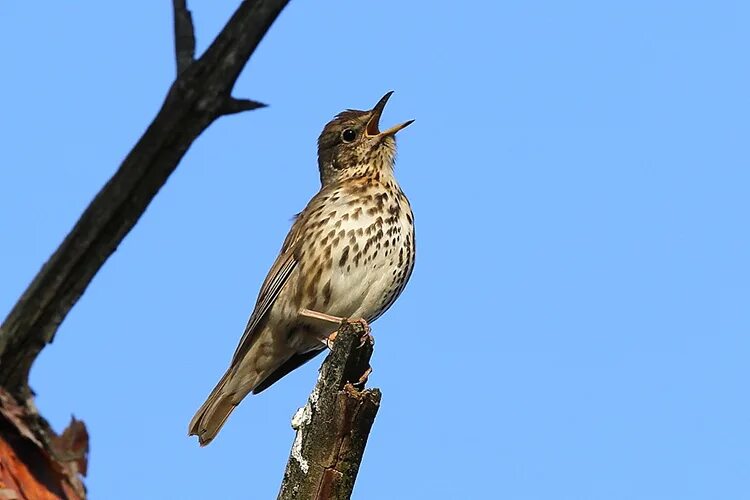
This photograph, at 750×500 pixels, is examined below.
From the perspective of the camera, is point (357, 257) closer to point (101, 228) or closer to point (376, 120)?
point (376, 120)

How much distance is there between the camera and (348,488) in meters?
5.21

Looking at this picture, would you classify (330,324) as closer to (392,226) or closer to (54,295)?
(392,226)

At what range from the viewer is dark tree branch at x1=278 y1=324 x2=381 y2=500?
17.1 ft

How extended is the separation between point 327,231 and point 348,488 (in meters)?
4.19

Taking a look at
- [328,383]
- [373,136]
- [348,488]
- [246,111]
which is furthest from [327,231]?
[246,111]

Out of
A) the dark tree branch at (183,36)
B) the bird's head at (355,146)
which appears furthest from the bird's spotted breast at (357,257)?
the dark tree branch at (183,36)

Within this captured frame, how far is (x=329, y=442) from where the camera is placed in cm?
534

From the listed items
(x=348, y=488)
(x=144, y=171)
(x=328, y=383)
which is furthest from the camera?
(x=328, y=383)

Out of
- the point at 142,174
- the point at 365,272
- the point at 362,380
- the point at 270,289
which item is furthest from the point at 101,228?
the point at 270,289

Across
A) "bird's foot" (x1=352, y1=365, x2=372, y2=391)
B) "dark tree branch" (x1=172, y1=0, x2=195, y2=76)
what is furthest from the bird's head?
"dark tree branch" (x1=172, y1=0, x2=195, y2=76)

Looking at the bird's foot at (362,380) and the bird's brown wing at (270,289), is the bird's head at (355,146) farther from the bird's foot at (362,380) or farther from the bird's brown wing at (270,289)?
the bird's foot at (362,380)

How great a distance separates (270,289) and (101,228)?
674 cm

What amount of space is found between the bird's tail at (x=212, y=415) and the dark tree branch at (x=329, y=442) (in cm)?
366

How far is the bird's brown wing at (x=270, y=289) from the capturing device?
373 inches
